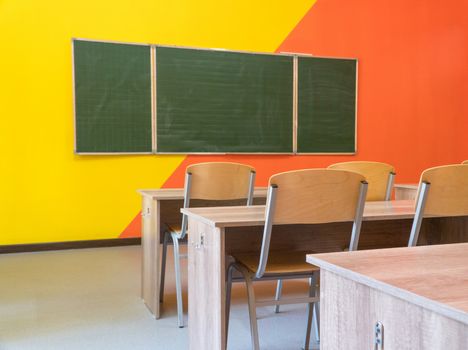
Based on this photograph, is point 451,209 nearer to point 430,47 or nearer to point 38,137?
point 38,137

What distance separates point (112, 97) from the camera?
15.7 ft

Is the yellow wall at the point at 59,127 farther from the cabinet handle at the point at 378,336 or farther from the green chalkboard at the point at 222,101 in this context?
the cabinet handle at the point at 378,336

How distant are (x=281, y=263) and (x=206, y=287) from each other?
39 centimetres

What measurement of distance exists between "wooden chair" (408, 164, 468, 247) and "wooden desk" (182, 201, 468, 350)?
0.23 ft

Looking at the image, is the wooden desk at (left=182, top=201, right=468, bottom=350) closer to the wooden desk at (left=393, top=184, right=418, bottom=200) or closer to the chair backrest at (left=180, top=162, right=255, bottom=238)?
the chair backrest at (left=180, top=162, right=255, bottom=238)

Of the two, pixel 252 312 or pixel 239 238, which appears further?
pixel 239 238

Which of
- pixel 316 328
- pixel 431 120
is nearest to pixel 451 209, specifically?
pixel 316 328

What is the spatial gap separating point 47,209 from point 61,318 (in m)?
2.07

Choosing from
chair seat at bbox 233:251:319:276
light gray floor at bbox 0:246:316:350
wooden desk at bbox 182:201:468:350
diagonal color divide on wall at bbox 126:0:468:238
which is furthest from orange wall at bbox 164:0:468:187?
chair seat at bbox 233:251:319:276

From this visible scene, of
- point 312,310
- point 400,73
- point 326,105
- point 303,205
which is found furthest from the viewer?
point 400,73

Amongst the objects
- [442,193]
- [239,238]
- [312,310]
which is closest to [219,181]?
[239,238]

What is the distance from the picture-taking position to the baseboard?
14.9 ft

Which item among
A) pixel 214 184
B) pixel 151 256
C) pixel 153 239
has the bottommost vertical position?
pixel 151 256

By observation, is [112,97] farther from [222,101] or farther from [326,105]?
[326,105]
